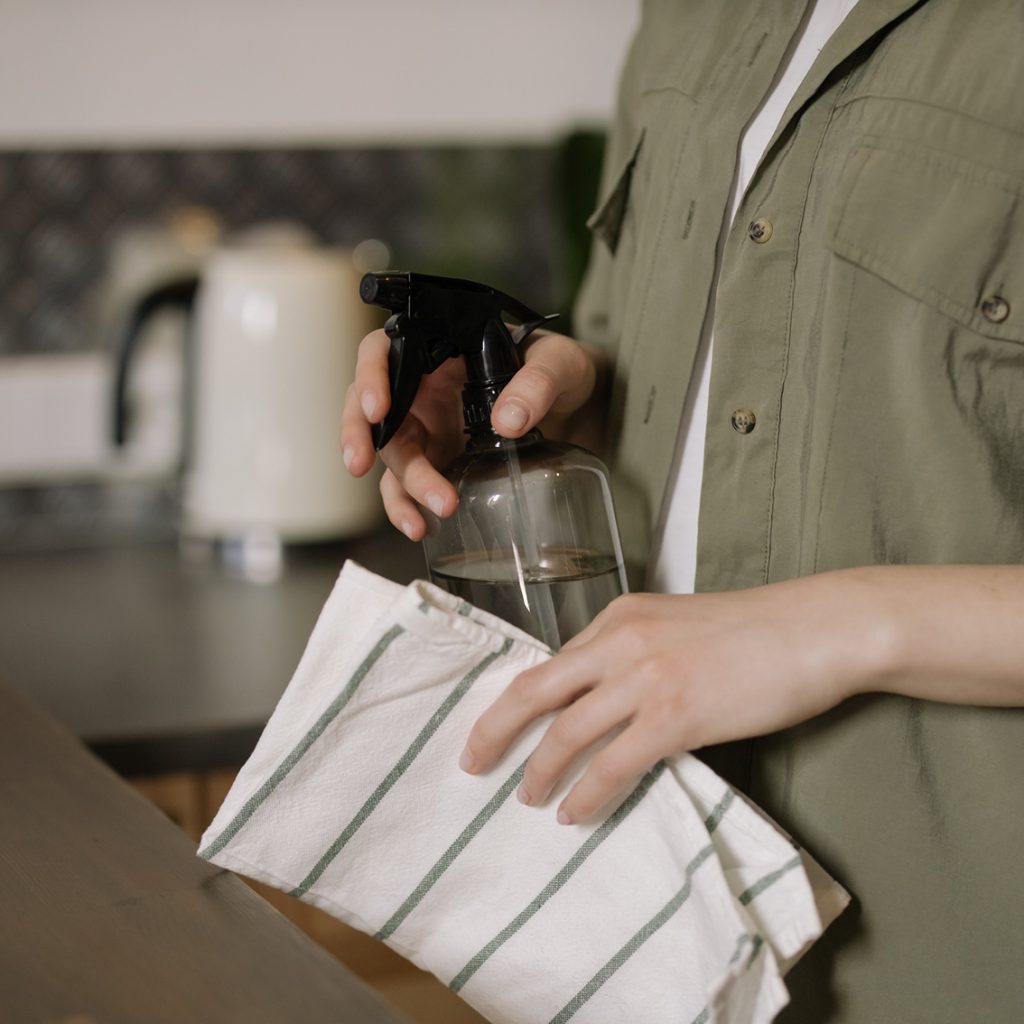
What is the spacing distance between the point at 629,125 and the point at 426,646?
433 mm

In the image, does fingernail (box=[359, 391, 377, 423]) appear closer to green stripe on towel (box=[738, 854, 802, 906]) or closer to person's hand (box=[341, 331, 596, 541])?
person's hand (box=[341, 331, 596, 541])

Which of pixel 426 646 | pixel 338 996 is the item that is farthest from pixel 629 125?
pixel 338 996

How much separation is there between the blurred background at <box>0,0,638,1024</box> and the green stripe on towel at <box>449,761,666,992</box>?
60 cm

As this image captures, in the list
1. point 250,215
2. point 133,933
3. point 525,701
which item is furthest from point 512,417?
point 250,215

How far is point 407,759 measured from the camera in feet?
1.81

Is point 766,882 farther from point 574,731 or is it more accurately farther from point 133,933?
point 133,933

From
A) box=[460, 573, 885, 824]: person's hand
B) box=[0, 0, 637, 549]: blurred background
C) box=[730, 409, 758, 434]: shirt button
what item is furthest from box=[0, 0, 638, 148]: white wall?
box=[460, 573, 885, 824]: person's hand

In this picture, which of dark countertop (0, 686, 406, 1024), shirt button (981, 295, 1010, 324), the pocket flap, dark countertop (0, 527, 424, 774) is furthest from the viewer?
dark countertop (0, 527, 424, 774)

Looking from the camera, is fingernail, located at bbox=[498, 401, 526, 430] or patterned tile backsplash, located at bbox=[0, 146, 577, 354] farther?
patterned tile backsplash, located at bbox=[0, 146, 577, 354]

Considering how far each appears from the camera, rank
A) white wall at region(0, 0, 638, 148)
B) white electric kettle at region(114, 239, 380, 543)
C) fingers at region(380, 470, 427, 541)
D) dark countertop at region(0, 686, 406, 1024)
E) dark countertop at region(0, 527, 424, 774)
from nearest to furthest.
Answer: dark countertop at region(0, 686, 406, 1024) < fingers at region(380, 470, 427, 541) < dark countertop at region(0, 527, 424, 774) < white electric kettle at region(114, 239, 380, 543) < white wall at region(0, 0, 638, 148)

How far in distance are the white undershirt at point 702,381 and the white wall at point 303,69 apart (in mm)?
992

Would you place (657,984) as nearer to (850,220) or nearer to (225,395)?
(850,220)

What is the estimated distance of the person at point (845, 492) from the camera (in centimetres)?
51

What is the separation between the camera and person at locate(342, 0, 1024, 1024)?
51cm
